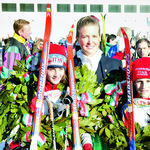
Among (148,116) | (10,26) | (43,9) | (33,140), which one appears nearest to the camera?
(33,140)

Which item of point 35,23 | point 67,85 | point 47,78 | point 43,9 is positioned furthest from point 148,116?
point 43,9

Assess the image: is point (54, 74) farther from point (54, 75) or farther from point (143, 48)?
point (143, 48)

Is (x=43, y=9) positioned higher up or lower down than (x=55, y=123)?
higher up

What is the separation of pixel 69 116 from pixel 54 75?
1.70 feet

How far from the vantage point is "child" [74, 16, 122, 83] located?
152 inches

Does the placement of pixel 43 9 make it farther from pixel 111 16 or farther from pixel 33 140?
pixel 33 140

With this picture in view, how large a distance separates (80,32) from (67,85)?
0.76 metres

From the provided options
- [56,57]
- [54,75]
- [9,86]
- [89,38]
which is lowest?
[9,86]

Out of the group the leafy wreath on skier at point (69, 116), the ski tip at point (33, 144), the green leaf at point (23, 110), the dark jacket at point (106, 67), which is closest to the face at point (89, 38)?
the dark jacket at point (106, 67)

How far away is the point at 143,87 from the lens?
3439 millimetres

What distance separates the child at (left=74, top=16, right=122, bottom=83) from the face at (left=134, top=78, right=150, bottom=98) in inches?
18.2

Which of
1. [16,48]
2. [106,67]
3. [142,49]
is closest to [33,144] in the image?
[106,67]

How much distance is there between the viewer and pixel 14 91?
135 inches

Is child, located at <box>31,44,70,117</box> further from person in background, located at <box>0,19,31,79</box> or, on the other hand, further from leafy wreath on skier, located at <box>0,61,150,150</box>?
person in background, located at <box>0,19,31,79</box>
